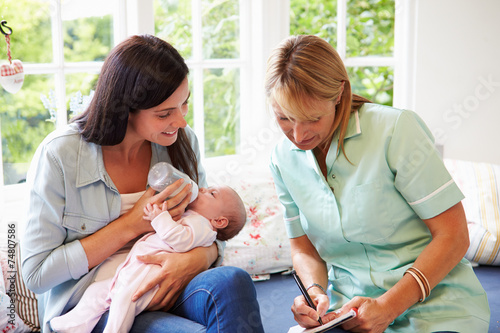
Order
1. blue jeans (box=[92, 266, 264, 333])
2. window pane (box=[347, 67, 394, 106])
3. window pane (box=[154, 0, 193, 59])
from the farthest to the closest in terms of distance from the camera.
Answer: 1. window pane (box=[347, 67, 394, 106])
2. window pane (box=[154, 0, 193, 59])
3. blue jeans (box=[92, 266, 264, 333])

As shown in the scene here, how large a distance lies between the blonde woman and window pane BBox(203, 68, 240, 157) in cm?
146

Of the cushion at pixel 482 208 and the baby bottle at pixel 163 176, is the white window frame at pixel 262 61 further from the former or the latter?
the baby bottle at pixel 163 176

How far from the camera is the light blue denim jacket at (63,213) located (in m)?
Answer: 1.55

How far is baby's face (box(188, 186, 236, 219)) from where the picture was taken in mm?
1792

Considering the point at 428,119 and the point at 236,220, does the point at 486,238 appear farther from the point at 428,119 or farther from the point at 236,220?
the point at 236,220

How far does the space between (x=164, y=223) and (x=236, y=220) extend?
1.03 feet

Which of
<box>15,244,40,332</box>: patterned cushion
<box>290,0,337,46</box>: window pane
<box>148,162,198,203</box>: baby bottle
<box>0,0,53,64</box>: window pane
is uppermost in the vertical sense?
<box>290,0,337,46</box>: window pane

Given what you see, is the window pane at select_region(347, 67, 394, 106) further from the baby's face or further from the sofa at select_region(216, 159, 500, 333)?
the baby's face

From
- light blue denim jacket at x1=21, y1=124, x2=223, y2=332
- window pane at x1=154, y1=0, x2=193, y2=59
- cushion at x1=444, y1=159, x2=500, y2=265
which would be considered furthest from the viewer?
window pane at x1=154, y1=0, x2=193, y2=59

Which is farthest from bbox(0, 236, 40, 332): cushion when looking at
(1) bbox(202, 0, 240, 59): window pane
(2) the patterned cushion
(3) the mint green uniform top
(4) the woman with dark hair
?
(1) bbox(202, 0, 240, 59): window pane

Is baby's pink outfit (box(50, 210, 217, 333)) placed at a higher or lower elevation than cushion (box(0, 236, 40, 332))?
Result: higher

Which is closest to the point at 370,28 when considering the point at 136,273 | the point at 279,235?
the point at 279,235

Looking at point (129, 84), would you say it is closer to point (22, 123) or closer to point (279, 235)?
point (22, 123)

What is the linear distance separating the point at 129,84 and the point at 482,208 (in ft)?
6.05
